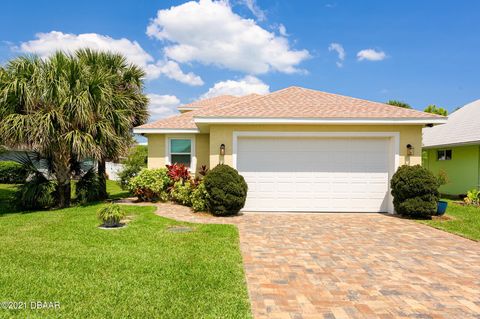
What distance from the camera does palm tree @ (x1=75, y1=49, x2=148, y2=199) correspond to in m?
10.3

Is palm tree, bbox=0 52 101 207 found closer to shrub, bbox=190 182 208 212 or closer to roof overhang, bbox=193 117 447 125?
shrub, bbox=190 182 208 212

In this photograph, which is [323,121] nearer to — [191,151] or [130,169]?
[191,151]

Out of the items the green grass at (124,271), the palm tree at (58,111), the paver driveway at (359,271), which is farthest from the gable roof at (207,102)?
the green grass at (124,271)

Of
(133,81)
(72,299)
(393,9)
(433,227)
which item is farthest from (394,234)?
(133,81)

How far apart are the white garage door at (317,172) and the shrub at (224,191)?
42.3 inches

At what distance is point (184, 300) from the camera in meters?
3.50

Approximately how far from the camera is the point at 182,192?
1090cm

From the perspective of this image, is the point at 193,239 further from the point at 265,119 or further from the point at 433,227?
the point at 433,227

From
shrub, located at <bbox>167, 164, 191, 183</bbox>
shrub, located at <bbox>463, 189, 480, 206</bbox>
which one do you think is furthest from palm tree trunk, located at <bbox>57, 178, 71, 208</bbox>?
shrub, located at <bbox>463, 189, 480, 206</bbox>

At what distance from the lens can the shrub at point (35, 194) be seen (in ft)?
32.8

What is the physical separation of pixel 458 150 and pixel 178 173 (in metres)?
15.5

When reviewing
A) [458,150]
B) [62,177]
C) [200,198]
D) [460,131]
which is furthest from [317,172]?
[460,131]

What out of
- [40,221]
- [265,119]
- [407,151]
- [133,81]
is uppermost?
[133,81]

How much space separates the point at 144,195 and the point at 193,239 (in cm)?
656
